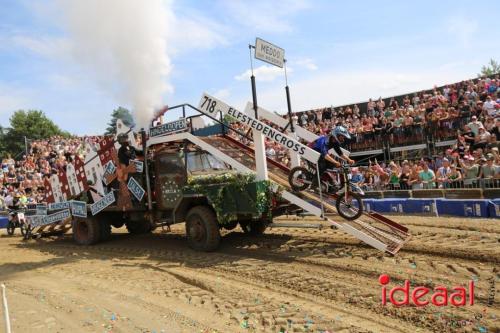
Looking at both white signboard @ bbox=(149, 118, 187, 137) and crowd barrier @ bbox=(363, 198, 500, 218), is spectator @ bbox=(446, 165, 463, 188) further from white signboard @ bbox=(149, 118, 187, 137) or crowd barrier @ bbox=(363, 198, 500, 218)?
white signboard @ bbox=(149, 118, 187, 137)

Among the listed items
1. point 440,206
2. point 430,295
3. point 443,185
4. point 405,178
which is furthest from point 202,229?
point 405,178

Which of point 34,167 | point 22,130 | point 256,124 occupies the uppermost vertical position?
point 22,130

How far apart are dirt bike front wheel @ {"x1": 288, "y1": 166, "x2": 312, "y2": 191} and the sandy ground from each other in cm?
114

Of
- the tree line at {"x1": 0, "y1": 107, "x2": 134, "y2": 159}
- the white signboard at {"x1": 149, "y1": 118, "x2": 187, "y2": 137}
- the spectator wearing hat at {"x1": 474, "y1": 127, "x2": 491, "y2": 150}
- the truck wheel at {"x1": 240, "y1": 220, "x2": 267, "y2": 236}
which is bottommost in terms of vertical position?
the truck wheel at {"x1": 240, "y1": 220, "x2": 267, "y2": 236}

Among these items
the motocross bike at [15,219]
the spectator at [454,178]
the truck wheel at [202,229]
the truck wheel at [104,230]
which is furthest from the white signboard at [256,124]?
the motocross bike at [15,219]

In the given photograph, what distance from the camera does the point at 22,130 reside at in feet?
225

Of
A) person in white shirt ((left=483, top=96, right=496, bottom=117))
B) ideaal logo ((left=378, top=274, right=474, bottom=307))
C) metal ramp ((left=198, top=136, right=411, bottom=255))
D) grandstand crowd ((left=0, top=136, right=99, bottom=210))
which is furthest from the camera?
grandstand crowd ((left=0, top=136, right=99, bottom=210))

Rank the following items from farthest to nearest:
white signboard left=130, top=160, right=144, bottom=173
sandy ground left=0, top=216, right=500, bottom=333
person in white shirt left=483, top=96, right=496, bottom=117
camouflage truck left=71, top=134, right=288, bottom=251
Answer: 1. person in white shirt left=483, top=96, right=496, bottom=117
2. white signboard left=130, top=160, right=144, bottom=173
3. camouflage truck left=71, top=134, right=288, bottom=251
4. sandy ground left=0, top=216, right=500, bottom=333

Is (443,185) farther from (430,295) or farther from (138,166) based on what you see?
(138,166)

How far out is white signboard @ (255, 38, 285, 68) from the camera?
9281 millimetres

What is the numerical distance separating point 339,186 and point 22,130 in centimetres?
7047

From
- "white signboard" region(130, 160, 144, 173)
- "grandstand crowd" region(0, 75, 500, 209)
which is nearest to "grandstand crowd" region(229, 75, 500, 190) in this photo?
"grandstand crowd" region(0, 75, 500, 209)

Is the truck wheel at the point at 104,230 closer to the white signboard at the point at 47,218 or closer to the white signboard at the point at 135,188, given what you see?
the white signboard at the point at 47,218

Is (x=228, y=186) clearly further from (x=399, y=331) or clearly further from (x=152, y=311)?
(x=399, y=331)
